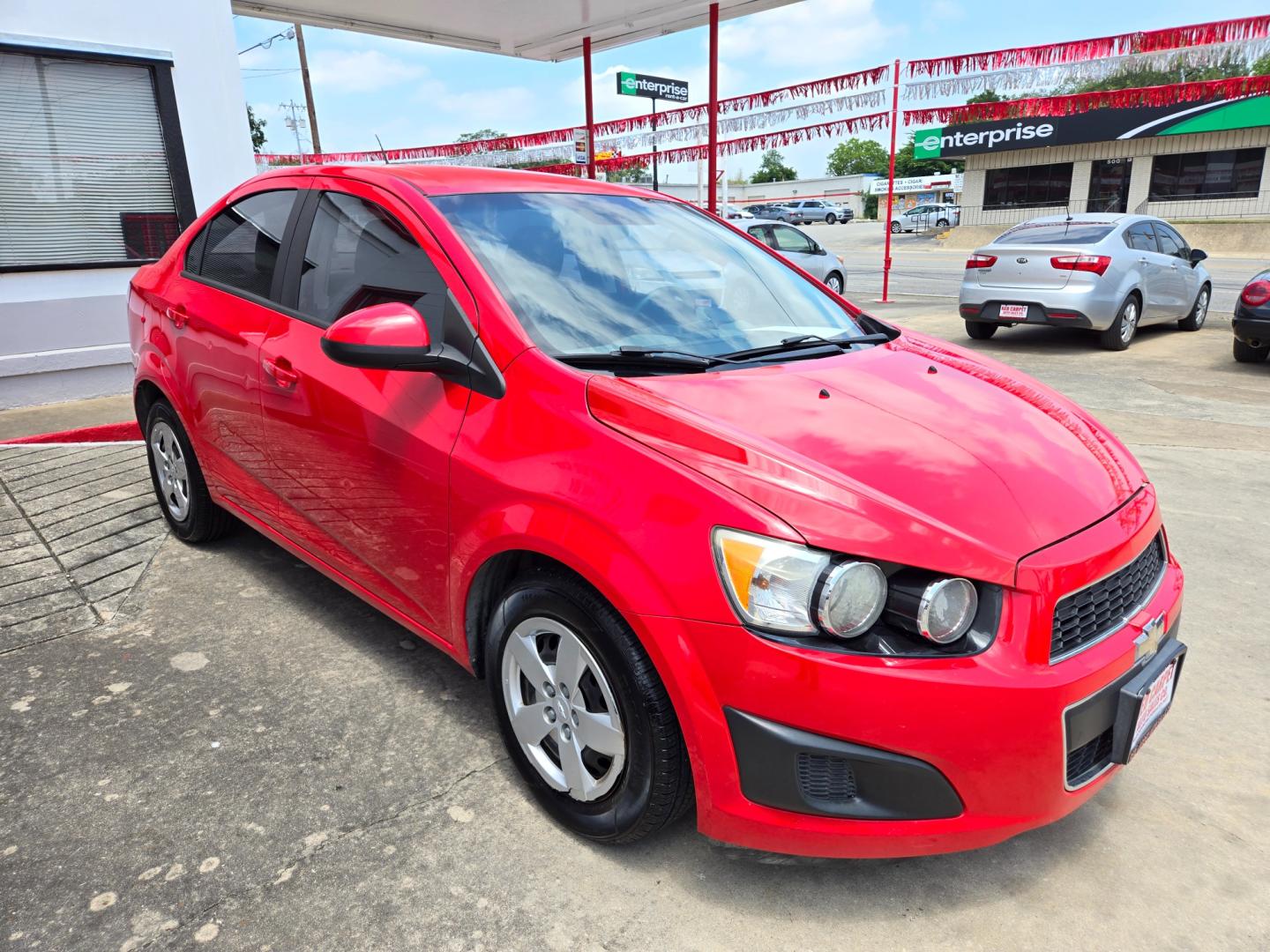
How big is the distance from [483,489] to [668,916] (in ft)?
3.59

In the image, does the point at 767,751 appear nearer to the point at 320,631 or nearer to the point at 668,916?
the point at 668,916

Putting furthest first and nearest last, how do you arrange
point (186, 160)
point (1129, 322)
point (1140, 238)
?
point (1140, 238), point (1129, 322), point (186, 160)

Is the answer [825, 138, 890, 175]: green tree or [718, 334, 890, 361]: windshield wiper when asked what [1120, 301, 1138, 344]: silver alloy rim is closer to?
[718, 334, 890, 361]: windshield wiper

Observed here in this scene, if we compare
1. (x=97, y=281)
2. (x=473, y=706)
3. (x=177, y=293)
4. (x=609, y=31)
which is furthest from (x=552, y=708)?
(x=609, y=31)

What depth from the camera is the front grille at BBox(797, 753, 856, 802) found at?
5.80 ft

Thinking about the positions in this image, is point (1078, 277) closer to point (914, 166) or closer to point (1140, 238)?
point (1140, 238)

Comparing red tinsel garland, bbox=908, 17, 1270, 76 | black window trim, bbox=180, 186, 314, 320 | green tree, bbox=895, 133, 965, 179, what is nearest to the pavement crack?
black window trim, bbox=180, 186, 314, 320

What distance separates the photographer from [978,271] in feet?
32.0

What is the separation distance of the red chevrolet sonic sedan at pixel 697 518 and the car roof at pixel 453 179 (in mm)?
21

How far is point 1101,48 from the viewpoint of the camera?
43.4 ft

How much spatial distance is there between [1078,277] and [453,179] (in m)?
8.23

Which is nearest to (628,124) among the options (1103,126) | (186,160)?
(186,160)

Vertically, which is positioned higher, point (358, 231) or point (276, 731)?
point (358, 231)

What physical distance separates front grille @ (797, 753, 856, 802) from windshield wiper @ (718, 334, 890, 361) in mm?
1139
